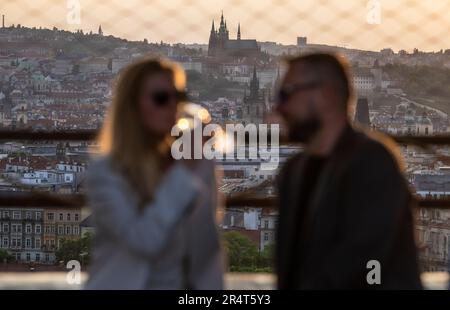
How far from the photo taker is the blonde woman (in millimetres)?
3318

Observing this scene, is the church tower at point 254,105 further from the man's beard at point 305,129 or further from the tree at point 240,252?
the man's beard at point 305,129

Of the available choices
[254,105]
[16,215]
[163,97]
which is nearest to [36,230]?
[16,215]

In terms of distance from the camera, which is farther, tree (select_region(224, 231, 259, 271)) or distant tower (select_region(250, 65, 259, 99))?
tree (select_region(224, 231, 259, 271))

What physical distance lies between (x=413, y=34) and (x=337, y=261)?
2470 mm

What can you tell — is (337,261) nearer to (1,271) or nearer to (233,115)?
(233,115)

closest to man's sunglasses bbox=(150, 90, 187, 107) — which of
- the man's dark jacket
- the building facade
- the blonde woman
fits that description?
the blonde woman

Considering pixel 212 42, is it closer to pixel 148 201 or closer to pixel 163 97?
pixel 163 97

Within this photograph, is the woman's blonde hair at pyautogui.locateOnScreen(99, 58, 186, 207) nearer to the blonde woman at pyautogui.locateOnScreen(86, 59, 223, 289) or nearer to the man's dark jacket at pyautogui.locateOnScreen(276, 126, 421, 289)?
the blonde woman at pyautogui.locateOnScreen(86, 59, 223, 289)

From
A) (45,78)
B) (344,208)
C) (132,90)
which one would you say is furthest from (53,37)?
(344,208)

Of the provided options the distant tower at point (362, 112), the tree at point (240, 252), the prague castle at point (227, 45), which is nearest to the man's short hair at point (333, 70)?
the prague castle at point (227, 45)

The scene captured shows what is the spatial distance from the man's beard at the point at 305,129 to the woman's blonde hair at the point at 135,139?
36 centimetres

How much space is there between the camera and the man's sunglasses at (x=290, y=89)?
348cm

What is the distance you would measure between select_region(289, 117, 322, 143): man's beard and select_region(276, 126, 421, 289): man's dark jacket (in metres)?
0.09

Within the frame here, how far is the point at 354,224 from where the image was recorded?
3.30 m
